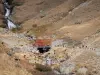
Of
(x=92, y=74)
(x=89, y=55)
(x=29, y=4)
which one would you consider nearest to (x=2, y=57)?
(x=92, y=74)

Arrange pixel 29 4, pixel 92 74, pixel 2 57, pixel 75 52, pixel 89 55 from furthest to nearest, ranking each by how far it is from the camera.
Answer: pixel 29 4, pixel 75 52, pixel 89 55, pixel 92 74, pixel 2 57

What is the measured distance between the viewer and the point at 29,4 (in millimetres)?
105750

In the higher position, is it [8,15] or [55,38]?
[8,15]

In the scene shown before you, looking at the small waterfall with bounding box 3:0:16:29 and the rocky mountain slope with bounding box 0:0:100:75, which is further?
the small waterfall with bounding box 3:0:16:29

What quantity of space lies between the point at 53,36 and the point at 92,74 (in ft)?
99.9

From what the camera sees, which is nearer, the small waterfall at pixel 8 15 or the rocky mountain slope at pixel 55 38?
the rocky mountain slope at pixel 55 38

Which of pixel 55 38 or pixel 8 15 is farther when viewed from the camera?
pixel 8 15

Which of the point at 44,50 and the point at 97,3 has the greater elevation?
the point at 97,3

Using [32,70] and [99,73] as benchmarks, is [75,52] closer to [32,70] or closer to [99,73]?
[99,73]

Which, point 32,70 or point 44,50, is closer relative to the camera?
point 32,70

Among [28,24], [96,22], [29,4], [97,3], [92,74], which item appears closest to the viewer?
[92,74]

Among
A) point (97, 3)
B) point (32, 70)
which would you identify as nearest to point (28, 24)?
point (97, 3)

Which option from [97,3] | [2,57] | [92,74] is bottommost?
[92,74]

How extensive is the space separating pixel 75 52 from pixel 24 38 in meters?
20.4
